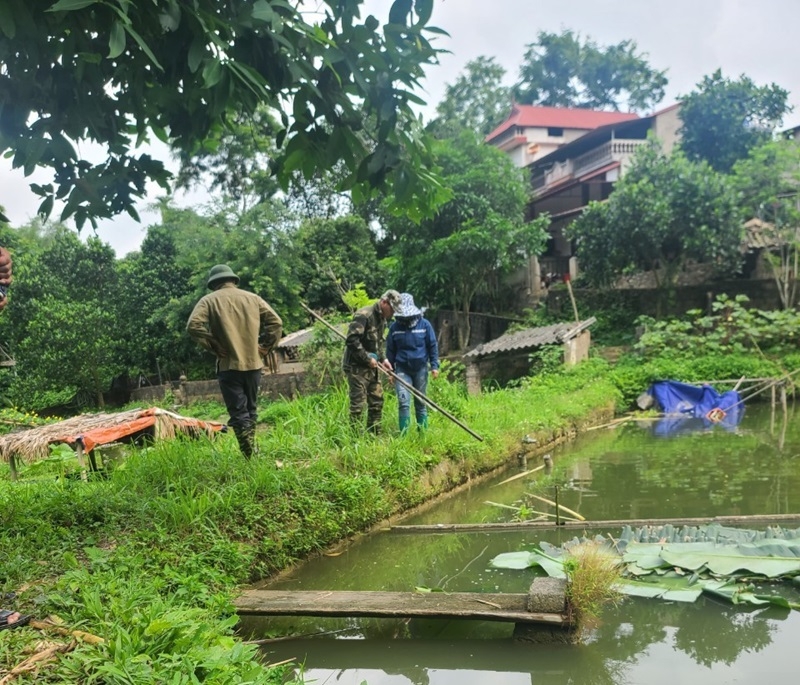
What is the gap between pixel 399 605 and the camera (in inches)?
115

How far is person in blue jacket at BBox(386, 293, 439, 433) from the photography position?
6734mm

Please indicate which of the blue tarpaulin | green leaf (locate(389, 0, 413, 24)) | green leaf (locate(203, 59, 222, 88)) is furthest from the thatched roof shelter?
the blue tarpaulin

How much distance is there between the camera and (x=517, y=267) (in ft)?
66.9

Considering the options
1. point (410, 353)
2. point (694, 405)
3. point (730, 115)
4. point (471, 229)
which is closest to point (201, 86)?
point (410, 353)

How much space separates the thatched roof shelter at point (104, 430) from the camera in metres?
6.28

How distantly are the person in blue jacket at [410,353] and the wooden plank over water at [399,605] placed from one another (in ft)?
11.9

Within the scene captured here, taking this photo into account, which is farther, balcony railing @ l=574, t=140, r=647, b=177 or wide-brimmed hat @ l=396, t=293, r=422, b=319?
balcony railing @ l=574, t=140, r=647, b=177

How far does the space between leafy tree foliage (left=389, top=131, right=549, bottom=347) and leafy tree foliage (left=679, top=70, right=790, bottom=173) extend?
5.55m

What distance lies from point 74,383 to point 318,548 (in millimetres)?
17530

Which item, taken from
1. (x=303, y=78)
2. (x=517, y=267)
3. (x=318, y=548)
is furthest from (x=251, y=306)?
(x=517, y=267)

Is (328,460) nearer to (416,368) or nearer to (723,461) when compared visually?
(416,368)

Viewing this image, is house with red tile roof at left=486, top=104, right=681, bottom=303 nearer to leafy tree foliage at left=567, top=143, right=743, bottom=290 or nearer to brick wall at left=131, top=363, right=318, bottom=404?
leafy tree foliage at left=567, top=143, right=743, bottom=290

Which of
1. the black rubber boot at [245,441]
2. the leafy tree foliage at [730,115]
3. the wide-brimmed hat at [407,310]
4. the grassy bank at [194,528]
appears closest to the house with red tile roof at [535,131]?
the leafy tree foliage at [730,115]

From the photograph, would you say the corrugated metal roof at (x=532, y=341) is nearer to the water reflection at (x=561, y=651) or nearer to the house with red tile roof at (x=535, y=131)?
the water reflection at (x=561, y=651)
